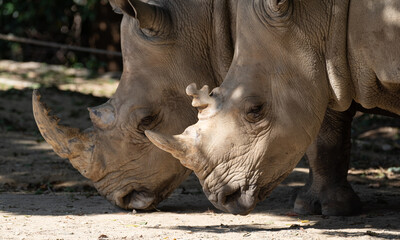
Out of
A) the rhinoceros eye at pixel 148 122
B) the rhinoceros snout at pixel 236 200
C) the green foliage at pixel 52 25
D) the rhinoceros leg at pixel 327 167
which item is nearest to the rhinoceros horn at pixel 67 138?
the rhinoceros eye at pixel 148 122

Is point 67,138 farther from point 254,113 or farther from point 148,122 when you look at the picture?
point 254,113

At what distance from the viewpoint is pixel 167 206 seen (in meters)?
5.83

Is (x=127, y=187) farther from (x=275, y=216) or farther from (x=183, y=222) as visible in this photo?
(x=275, y=216)

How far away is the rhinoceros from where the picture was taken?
4383 mm

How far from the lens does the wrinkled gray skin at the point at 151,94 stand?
5129mm

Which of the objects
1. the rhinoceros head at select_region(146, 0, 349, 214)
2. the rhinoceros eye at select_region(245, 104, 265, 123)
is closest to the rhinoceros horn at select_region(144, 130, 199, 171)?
the rhinoceros head at select_region(146, 0, 349, 214)

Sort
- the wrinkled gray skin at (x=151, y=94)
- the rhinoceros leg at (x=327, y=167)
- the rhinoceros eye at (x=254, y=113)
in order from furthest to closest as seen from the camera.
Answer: the rhinoceros leg at (x=327, y=167)
the wrinkled gray skin at (x=151, y=94)
the rhinoceros eye at (x=254, y=113)

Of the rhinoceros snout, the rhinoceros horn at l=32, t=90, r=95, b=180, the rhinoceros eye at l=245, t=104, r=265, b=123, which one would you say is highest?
the rhinoceros eye at l=245, t=104, r=265, b=123

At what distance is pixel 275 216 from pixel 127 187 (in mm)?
1096

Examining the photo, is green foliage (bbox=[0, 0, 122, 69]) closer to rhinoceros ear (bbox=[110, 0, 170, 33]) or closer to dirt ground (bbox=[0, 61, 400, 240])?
dirt ground (bbox=[0, 61, 400, 240])

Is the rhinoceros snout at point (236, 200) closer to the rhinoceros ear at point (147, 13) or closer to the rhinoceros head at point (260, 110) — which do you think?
A: the rhinoceros head at point (260, 110)

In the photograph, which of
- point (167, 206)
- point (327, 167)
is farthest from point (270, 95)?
point (167, 206)

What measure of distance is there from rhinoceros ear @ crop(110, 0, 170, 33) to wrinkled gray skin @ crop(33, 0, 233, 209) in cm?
2

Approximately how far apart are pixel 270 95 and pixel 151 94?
1.04m
